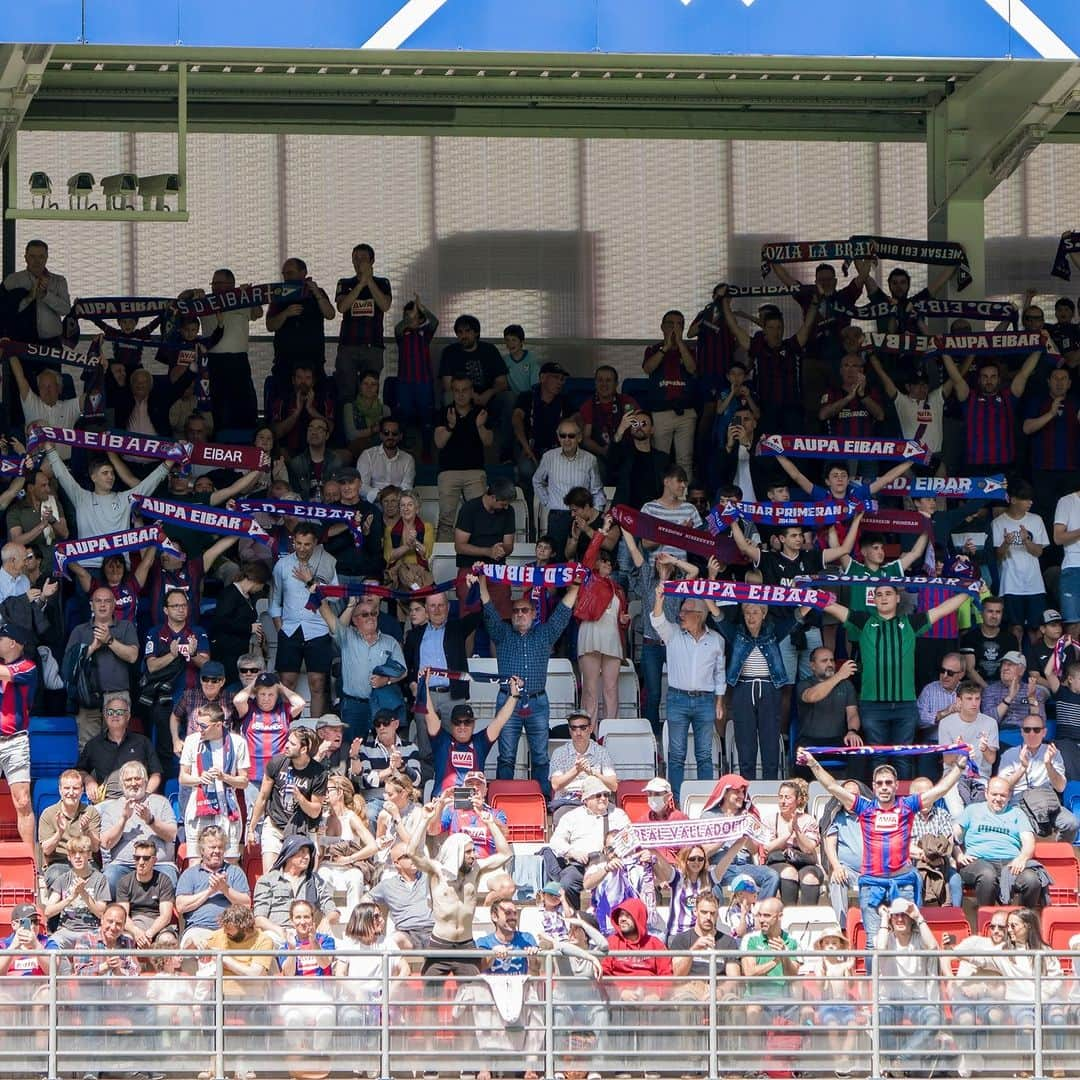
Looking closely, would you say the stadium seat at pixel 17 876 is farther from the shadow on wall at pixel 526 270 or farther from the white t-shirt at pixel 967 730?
the shadow on wall at pixel 526 270

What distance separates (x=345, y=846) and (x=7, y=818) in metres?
2.64

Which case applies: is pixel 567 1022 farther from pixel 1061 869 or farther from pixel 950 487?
pixel 950 487

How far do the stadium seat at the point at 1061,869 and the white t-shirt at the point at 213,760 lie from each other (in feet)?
18.2

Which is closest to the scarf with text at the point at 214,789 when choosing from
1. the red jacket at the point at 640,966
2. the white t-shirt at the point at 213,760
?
the white t-shirt at the point at 213,760

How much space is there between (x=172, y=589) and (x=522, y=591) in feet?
8.94

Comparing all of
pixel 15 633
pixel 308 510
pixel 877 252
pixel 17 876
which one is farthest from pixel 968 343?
pixel 17 876

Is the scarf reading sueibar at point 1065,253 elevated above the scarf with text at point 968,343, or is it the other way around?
the scarf reading sueibar at point 1065,253

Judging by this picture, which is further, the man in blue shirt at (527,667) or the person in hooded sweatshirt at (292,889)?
the man in blue shirt at (527,667)

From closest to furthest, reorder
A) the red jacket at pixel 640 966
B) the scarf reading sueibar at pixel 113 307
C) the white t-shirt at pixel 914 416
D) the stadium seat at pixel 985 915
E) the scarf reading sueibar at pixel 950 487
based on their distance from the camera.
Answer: the red jacket at pixel 640 966 < the stadium seat at pixel 985 915 < the scarf reading sueibar at pixel 950 487 < the white t-shirt at pixel 914 416 < the scarf reading sueibar at pixel 113 307

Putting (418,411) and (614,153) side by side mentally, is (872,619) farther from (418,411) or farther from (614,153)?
(614,153)

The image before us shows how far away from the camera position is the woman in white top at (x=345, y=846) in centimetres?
Result: 1686

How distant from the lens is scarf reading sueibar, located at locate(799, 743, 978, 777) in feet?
59.4

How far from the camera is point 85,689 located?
60.4 ft

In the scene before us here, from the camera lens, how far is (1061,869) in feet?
57.6
